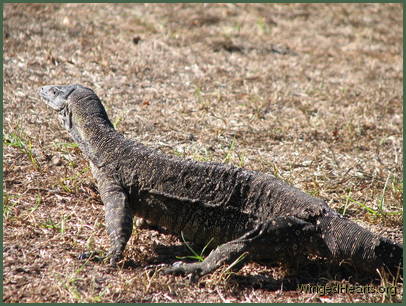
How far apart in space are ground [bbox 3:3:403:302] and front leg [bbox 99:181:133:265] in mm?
136

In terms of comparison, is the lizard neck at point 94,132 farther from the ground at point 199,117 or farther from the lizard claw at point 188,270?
the lizard claw at point 188,270

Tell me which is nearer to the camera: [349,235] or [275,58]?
[349,235]

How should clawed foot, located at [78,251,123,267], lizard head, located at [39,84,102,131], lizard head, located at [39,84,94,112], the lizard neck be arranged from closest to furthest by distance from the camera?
clawed foot, located at [78,251,123,267] < the lizard neck < lizard head, located at [39,84,102,131] < lizard head, located at [39,84,94,112]

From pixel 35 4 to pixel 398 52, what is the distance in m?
7.05

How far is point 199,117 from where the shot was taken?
7.50m

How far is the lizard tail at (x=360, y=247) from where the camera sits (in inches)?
167

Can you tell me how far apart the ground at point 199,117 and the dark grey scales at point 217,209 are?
19cm

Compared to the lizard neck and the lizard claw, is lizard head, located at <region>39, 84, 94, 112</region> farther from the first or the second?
the lizard claw

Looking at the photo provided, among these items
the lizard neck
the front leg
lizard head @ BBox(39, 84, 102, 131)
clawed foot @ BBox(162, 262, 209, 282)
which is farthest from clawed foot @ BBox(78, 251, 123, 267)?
lizard head @ BBox(39, 84, 102, 131)

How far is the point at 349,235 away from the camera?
4285mm

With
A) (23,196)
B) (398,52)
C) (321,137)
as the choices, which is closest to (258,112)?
(321,137)

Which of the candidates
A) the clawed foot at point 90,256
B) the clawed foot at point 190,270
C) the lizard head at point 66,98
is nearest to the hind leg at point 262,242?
the clawed foot at point 190,270

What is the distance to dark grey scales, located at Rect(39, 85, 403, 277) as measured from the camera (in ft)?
14.1

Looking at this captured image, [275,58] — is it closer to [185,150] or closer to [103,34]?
[103,34]
